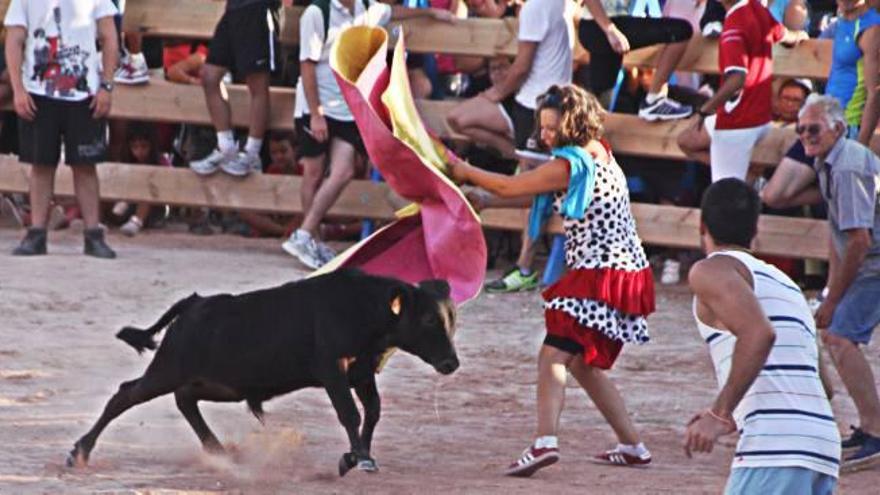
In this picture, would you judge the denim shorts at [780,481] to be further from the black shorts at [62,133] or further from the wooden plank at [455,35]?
the black shorts at [62,133]

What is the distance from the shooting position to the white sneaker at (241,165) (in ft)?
51.8

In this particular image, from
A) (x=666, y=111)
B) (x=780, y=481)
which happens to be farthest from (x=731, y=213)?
(x=666, y=111)

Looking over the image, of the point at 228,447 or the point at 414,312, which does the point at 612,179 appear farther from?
the point at 228,447

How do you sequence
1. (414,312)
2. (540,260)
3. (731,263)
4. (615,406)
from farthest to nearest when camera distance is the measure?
1. (540,260)
2. (615,406)
3. (414,312)
4. (731,263)

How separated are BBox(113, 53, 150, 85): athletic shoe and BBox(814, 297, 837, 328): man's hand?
7664 mm

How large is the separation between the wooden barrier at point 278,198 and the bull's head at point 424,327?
5.49m

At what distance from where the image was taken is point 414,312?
9.04 meters

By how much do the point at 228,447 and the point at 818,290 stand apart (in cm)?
585

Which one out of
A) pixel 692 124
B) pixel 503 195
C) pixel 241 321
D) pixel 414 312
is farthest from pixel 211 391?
pixel 692 124

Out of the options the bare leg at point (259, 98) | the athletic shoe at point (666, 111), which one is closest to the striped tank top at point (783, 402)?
the athletic shoe at point (666, 111)

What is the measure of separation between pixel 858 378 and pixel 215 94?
23.0 ft

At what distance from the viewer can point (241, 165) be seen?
15.8m

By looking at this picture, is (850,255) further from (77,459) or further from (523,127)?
(523,127)

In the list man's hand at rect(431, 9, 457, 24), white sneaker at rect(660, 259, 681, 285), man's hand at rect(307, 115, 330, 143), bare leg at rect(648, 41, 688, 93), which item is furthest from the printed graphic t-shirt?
man's hand at rect(307, 115, 330, 143)
